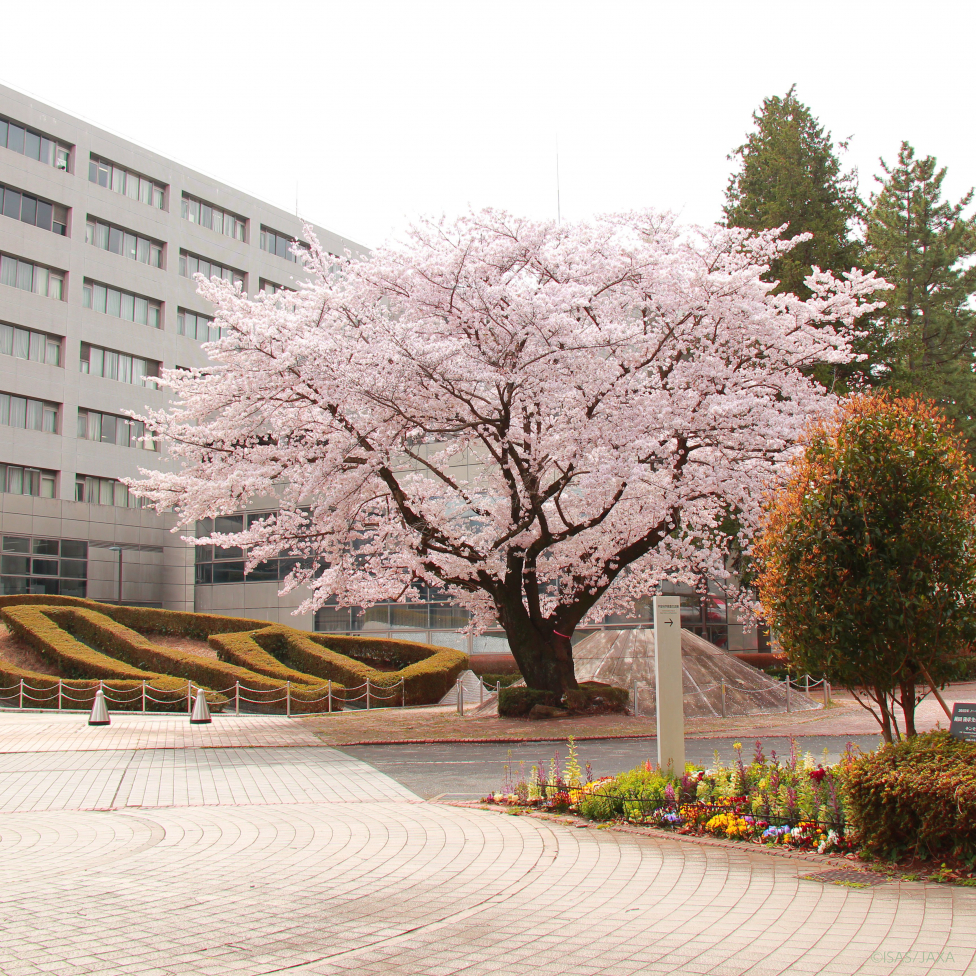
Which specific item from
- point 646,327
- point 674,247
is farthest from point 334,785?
point 674,247

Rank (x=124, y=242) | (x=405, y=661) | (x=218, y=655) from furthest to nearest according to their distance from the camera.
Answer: (x=124, y=242) → (x=405, y=661) → (x=218, y=655)

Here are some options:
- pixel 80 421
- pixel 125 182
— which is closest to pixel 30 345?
pixel 80 421

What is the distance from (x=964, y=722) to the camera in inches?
281

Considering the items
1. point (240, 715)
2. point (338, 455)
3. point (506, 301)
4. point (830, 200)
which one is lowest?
point (240, 715)

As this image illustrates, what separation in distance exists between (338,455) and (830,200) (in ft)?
87.4

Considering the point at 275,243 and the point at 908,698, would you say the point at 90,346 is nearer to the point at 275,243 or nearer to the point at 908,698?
the point at 275,243

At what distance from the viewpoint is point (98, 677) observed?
86.0ft

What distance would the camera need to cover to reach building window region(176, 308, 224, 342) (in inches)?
1985

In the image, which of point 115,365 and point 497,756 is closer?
point 497,756

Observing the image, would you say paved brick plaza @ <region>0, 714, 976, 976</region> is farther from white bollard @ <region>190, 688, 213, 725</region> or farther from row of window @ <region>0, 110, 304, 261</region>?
row of window @ <region>0, 110, 304, 261</region>

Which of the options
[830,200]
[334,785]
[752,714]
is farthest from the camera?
[830,200]

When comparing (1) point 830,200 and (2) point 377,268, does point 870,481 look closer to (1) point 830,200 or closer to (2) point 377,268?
(2) point 377,268

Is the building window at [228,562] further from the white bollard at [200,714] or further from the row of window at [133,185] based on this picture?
the white bollard at [200,714]

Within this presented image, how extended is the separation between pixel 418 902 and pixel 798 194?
35035mm
